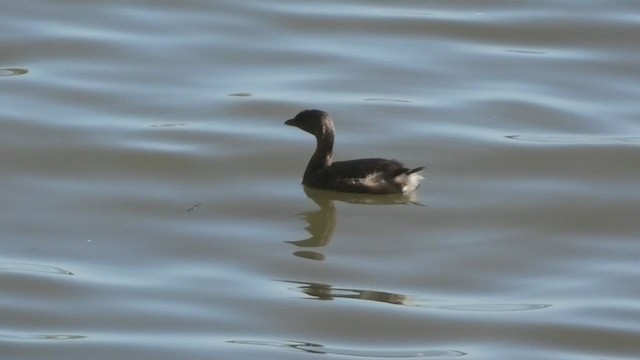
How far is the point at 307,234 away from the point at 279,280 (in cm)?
85

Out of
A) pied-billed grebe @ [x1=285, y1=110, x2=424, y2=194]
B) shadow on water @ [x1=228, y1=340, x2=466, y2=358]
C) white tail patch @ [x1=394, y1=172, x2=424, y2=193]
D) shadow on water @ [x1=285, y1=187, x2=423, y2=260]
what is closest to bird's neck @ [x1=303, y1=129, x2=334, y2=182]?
pied-billed grebe @ [x1=285, y1=110, x2=424, y2=194]

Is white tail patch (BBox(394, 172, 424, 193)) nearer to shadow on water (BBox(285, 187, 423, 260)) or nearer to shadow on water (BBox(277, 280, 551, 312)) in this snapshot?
shadow on water (BBox(285, 187, 423, 260))

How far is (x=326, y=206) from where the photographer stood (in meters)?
10.3

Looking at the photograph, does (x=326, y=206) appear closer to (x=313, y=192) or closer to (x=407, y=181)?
(x=313, y=192)

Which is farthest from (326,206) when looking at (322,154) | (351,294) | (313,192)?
(351,294)

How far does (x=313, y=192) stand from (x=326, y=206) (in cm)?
17

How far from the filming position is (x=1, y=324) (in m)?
8.13

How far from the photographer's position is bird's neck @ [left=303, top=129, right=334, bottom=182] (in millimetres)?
10516

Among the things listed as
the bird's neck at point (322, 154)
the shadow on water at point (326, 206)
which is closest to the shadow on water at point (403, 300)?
the shadow on water at point (326, 206)

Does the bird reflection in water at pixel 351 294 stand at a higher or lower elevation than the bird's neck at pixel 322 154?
lower

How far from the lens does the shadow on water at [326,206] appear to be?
31.4 ft

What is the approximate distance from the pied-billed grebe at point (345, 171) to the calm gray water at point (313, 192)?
0.11 meters

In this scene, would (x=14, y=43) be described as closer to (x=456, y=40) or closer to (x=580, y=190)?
(x=456, y=40)

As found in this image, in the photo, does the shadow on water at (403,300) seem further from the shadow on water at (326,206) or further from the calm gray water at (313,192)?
the shadow on water at (326,206)
